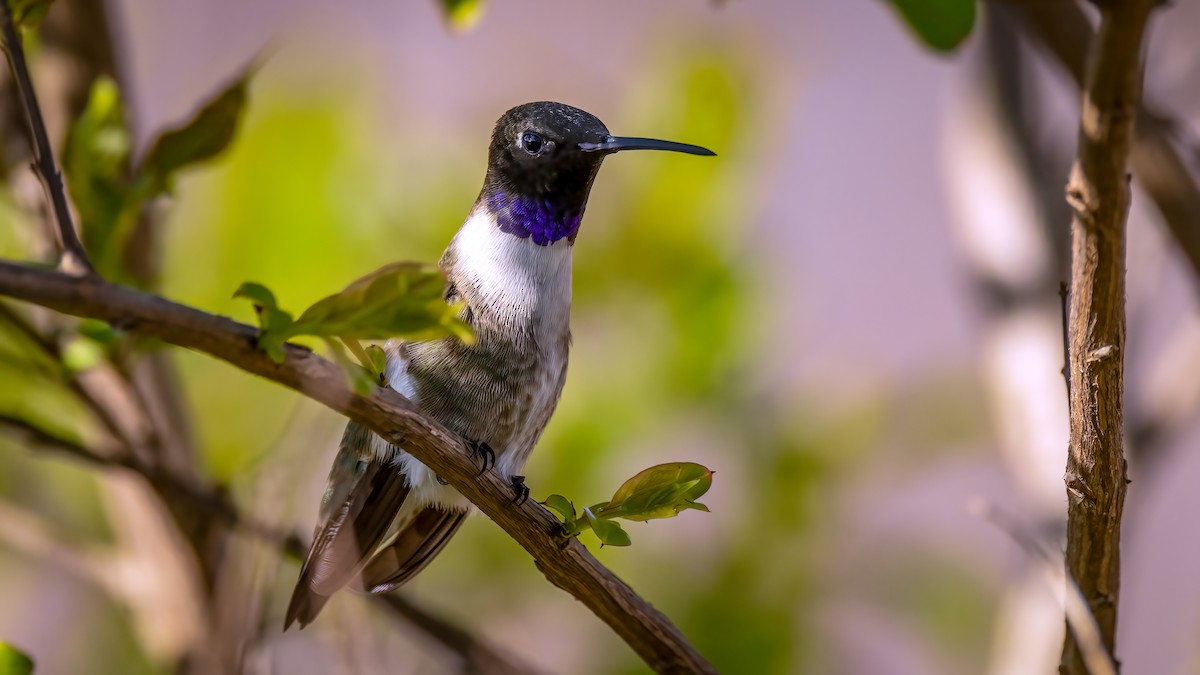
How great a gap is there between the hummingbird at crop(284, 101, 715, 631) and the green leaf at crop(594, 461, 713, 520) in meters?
0.38

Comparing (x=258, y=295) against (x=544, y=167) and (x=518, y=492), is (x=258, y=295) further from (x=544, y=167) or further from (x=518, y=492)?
(x=544, y=167)

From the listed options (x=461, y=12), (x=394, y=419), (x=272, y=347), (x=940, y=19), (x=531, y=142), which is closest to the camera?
(x=272, y=347)

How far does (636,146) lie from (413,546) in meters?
0.64

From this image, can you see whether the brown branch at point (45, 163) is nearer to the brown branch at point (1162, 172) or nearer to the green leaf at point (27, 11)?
the green leaf at point (27, 11)

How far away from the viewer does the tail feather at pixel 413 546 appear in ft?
5.35

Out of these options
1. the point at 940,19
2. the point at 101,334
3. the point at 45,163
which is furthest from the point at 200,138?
the point at 940,19

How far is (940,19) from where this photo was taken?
46.9 inches

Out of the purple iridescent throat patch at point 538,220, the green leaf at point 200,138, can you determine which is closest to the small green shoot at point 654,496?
the green leaf at point 200,138

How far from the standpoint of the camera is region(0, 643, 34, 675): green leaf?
95cm

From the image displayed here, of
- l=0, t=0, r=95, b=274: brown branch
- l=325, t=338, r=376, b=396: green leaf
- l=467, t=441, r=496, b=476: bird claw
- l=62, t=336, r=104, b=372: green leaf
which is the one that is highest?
l=0, t=0, r=95, b=274: brown branch

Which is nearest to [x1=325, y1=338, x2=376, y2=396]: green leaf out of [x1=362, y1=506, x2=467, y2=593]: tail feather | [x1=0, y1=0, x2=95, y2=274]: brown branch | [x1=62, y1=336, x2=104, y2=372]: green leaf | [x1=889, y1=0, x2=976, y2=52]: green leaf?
[x1=0, y1=0, x2=95, y2=274]: brown branch

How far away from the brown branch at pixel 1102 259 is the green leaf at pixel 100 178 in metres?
0.97

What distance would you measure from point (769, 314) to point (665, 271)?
0.21 metres

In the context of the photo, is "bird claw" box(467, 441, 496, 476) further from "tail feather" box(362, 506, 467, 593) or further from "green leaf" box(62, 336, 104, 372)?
"green leaf" box(62, 336, 104, 372)
